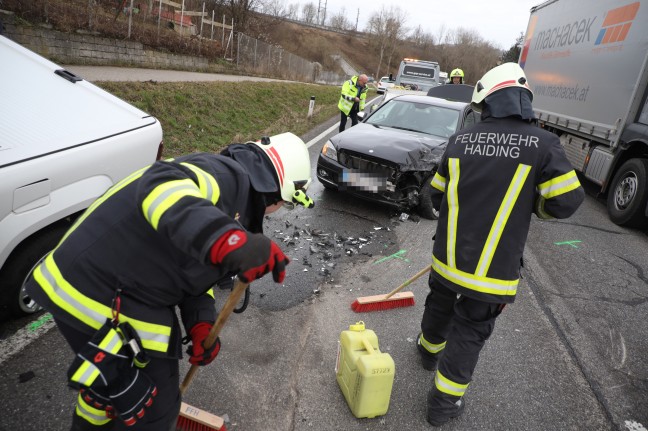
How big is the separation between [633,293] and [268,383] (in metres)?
3.85

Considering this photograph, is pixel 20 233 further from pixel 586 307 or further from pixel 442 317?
pixel 586 307

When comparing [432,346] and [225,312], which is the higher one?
[225,312]

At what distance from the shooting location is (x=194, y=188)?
1438 mm

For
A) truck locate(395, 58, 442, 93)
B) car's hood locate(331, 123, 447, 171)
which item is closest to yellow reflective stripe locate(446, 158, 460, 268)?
car's hood locate(331, 123, 447, 171)

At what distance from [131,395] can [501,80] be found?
2.32m

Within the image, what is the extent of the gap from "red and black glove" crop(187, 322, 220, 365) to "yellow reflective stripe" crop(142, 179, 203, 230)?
0.71m

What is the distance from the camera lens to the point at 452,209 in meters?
2.41

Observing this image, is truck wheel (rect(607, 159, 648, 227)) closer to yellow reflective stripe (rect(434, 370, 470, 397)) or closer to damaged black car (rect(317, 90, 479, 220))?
damaged black car (rect(317, 90, 479, 220))

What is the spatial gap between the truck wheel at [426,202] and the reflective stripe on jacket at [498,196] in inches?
128

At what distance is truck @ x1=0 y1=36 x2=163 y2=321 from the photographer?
7.70 feet

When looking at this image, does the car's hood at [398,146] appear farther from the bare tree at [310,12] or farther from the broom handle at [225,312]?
the bare tree at [310,12]

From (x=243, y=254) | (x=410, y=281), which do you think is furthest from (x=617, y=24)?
(x=243, y=254)

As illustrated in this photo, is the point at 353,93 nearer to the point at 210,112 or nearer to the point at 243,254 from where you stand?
the point at 210,112

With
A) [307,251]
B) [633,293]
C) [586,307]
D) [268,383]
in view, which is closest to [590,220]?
[633,293]
